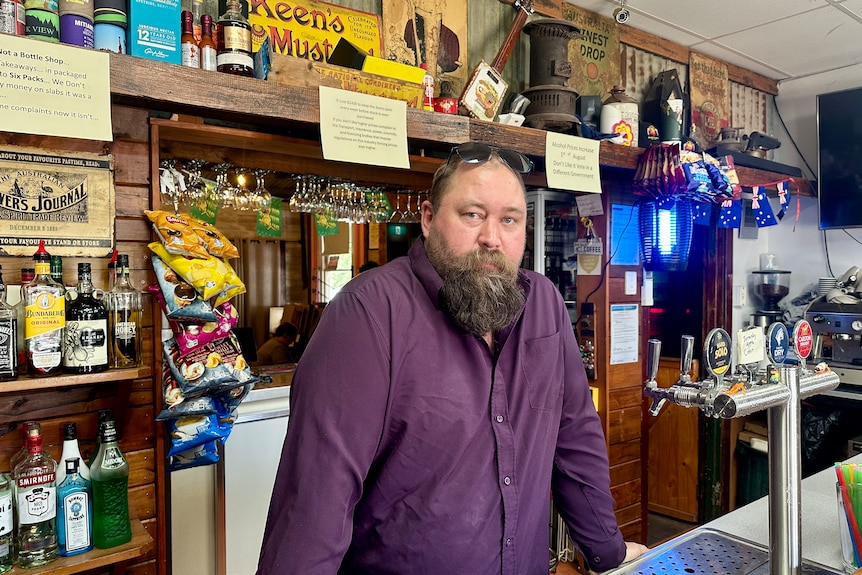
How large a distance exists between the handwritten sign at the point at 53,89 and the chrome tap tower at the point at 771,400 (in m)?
1.34

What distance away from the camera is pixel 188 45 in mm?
1645

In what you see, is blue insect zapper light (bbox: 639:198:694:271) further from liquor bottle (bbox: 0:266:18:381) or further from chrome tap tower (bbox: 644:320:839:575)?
liquor bottle (bbox: 0:266:18:381)

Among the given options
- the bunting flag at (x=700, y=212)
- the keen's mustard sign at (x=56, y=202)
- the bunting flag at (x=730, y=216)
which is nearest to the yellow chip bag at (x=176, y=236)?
the keen's mustard sign at (x=56, y=202)

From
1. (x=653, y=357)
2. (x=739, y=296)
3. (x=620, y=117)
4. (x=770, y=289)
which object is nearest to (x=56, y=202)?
(x=653, y=357)

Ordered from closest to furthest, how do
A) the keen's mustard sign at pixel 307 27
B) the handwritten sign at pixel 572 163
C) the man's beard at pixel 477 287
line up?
the man's beard at pixel 477 287
the keen's mustard sign at pixel 307 27
the handwritten sign at pixel 572 163

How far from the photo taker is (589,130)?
257 cm

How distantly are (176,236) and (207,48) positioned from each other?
548 millimetres

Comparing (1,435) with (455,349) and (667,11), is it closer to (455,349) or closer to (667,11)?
(455,349)

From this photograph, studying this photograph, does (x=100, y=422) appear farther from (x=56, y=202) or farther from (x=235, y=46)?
(x=235, y=46)

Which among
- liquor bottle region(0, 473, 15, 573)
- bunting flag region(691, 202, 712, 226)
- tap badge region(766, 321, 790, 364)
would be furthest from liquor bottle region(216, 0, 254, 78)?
bunting flag region(691, 202, 712, 226)

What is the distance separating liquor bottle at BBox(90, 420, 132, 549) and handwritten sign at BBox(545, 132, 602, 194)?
1633mm

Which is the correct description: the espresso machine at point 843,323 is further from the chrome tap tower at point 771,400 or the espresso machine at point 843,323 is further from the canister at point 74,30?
the canister at point 74,30

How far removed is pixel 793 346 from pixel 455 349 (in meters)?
0.71

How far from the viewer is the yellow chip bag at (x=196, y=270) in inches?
62.9
